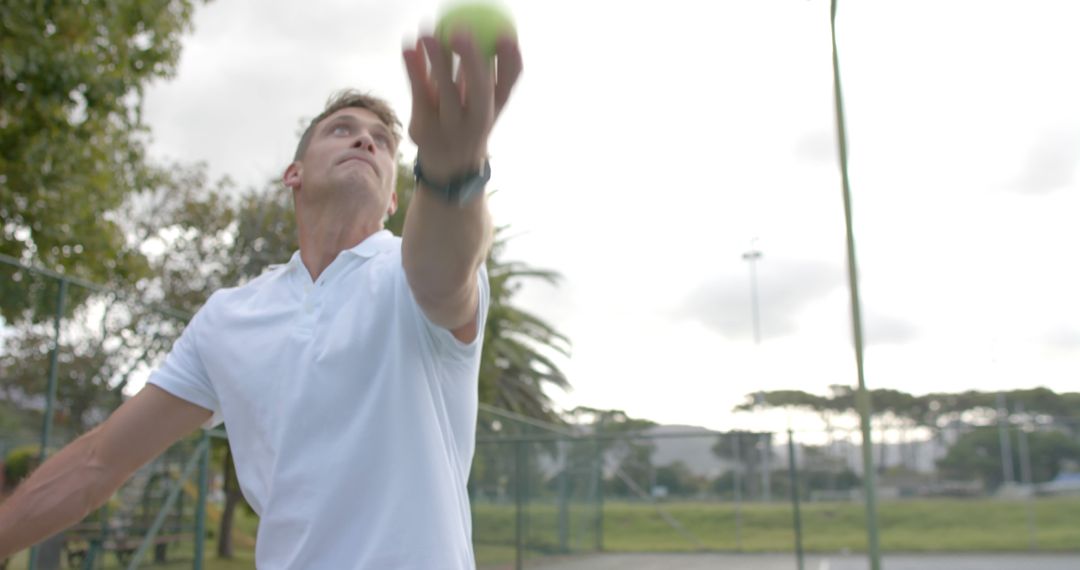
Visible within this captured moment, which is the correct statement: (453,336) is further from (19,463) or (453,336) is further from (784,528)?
(784,528)

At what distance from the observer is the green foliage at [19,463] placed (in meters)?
7.27

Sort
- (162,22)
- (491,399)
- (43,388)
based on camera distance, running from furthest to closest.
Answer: (491,399) < (162,22) < (43,388)

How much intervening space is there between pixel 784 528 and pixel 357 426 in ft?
44.7

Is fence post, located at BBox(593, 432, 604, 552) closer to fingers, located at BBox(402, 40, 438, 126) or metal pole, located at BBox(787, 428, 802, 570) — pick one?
metal pole, located at BBox(787, 428, 802, 570)

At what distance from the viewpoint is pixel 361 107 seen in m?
1.79

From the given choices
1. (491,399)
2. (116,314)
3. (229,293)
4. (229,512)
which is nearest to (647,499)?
(491,399)

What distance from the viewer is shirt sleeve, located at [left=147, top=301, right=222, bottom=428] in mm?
1731

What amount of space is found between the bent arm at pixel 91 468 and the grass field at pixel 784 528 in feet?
40.6

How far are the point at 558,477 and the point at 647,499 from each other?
1794 millimetres

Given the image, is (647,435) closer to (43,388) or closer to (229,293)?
(43,388)

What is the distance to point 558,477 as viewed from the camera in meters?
15.7

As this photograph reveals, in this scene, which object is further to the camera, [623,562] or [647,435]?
[623,562]

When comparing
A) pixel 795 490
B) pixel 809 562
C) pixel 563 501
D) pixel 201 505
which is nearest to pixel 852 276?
pixel 201 505

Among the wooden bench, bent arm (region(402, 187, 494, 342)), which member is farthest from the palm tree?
bent arm (region(402, 187, 494, 342))
